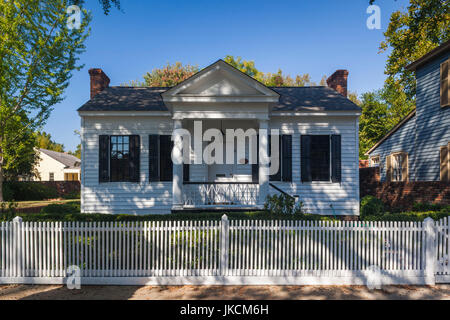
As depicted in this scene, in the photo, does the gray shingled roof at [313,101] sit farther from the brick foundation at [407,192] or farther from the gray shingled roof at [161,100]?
the brick foundation at [407,192]

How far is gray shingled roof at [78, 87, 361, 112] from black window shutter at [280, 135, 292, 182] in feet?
4.54

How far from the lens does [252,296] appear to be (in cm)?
511

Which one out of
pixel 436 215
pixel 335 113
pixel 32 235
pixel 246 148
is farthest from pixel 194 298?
pixel 335 113

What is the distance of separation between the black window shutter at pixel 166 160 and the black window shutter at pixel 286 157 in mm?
4965

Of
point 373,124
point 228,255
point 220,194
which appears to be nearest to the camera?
point 228,255

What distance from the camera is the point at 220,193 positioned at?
35.1ft

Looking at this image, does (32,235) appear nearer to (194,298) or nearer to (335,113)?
(194,298)

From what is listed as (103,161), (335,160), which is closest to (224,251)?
(335,160)

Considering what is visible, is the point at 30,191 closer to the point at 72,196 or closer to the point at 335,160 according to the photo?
the point at 72,196

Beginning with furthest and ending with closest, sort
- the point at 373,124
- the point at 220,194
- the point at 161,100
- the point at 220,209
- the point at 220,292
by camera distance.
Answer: the point at 373,124, the point at 161,100, the point at 220,194, the point at 220,209, the point at 220,292

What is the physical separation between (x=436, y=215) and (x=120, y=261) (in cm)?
850

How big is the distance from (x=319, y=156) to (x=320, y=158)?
100 mm

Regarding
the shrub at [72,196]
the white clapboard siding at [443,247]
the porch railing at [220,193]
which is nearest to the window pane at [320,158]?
the porch railing at [220,193]

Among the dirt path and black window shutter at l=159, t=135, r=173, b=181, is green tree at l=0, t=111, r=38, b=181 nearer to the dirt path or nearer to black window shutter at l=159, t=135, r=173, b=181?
black window shutter at l=159, t=135, r=173, b=181
